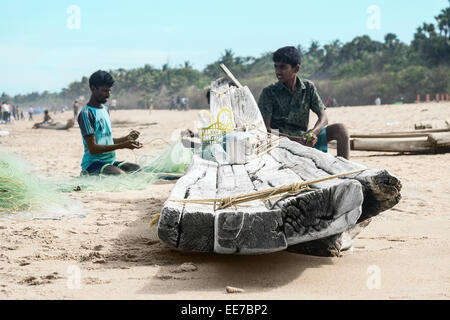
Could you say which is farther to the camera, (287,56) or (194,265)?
(287,56)

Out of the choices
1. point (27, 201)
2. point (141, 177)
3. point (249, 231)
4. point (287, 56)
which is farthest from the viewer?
point (141, 177)

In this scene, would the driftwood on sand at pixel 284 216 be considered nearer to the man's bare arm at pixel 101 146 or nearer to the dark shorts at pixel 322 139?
the dark shorts at pixel 322 139

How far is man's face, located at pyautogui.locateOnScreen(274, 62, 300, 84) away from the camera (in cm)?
535

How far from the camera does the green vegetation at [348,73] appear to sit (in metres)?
40.4

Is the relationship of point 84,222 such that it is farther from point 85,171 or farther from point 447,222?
point 447,222

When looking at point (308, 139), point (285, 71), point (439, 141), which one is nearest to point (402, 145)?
point (439, 141)

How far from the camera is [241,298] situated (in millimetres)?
2377

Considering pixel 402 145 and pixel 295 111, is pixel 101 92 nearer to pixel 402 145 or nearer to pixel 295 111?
pixel 295 111

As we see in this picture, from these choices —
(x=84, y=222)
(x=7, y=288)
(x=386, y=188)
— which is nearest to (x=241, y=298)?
(x=386, y=188)

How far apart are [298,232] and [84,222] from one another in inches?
89.1

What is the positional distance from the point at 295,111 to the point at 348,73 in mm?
43362

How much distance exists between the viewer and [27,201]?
4.63 meters

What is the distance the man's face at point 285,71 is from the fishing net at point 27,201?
242 centimetres

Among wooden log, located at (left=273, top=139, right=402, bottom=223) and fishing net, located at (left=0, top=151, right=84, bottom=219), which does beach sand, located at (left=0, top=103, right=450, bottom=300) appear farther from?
wooden log, located at (left=273, top=139, right=402, bottom=223)
